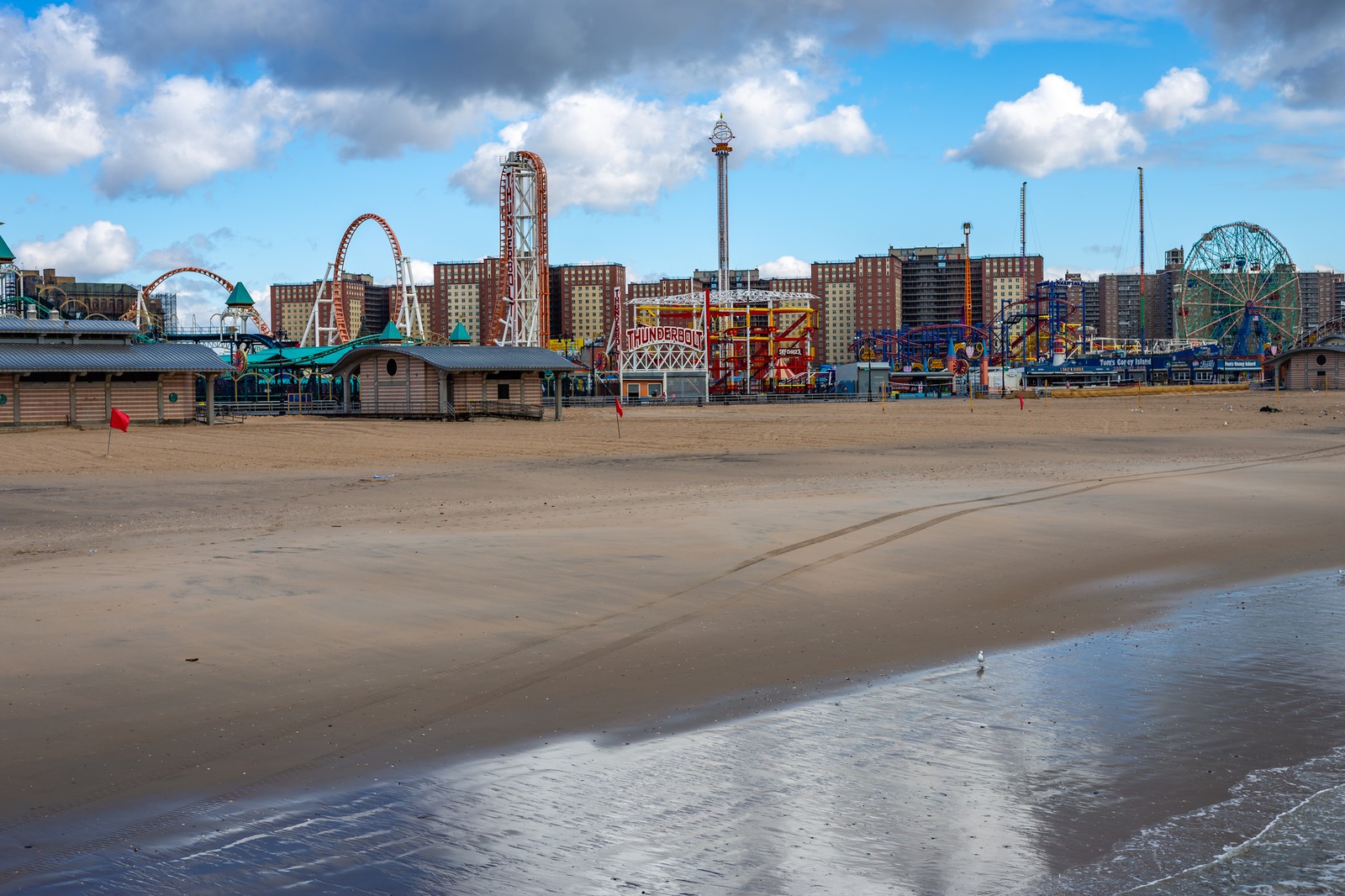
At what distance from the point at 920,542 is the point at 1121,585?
8.20ft

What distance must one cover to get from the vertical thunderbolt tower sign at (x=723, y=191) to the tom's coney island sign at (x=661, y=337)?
855 inches

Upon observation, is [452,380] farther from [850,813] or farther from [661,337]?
[661,337]

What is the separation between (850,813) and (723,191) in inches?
5256

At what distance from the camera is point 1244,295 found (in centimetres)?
12644

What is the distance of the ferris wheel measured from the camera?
125688mm

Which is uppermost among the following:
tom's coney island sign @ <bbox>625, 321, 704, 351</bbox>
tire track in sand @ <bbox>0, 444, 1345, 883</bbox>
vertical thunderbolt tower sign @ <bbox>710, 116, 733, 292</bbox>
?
vertical thunderbolt tower sign @ <bbox>710, 116, 733, 292</bbox>

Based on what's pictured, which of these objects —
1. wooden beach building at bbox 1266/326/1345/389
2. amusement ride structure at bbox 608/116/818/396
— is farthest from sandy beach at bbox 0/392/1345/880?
amusement ride structure at bbox 608/116/818/396

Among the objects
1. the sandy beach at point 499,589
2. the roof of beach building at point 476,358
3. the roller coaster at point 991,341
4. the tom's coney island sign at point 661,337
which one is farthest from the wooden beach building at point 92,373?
the roller coaster at point 991,341

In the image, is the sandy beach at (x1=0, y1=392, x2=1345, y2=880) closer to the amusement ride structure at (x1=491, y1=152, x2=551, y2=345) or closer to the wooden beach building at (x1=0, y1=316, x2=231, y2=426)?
the wooden beach building at (x1=0, y1=316, x2=231, y2=426)

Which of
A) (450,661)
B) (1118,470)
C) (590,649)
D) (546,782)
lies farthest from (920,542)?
(1118,470)

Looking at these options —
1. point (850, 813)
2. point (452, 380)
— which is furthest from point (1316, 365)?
point (850, 813)

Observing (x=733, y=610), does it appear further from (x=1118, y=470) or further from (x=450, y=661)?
(x=1118, y=470)

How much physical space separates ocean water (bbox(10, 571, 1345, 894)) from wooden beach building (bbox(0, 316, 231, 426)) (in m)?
37.5

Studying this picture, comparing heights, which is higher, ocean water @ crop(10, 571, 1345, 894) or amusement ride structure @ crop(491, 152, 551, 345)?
amusement ride structure @ crop(491, 152, 551, 345)
